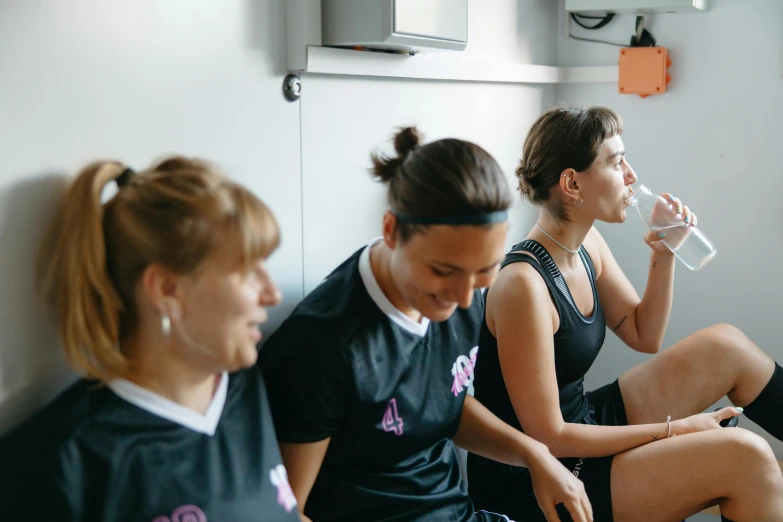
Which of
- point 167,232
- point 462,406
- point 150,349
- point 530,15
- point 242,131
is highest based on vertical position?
point 530,15

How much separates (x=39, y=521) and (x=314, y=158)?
733 millimetres

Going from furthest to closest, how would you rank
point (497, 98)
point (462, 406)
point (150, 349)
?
point (497, 98)
point (462, 406)
point (150, 349)

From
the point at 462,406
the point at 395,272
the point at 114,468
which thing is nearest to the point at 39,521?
the point at 114,468

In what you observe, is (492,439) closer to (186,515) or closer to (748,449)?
(748,449)

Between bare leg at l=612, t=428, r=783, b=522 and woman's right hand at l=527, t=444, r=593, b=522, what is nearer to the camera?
woman's right hand at l=527, t=444, r=593, b=522

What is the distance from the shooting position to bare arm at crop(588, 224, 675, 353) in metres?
1.74

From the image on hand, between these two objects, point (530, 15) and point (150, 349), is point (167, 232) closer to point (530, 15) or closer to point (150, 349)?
point (150, 349)

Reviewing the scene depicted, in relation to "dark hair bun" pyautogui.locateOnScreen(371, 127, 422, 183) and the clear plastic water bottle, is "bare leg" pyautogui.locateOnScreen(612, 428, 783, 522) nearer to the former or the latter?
the clear plastic water bottle

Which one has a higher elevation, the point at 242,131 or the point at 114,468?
the point at 242,131

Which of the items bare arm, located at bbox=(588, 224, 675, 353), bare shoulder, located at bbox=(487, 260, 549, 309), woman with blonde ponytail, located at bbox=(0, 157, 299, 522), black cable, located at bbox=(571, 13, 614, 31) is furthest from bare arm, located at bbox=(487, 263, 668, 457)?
black cable, located at bbox=(571, 13, 614, 31)

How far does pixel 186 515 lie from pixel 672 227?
120 cm

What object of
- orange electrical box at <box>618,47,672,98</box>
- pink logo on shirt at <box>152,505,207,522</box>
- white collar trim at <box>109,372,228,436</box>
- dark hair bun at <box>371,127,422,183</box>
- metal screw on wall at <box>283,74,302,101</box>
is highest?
orange electrical box at <box>618,47,672,98</box>

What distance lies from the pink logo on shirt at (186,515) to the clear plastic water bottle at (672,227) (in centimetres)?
110

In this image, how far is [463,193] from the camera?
3.41 ft
